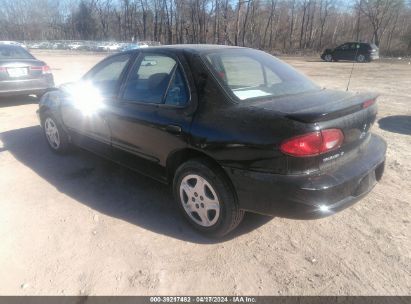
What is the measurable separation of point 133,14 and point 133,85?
70432mm

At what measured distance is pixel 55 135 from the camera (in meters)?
4.98

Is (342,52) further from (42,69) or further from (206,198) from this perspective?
(206,198)

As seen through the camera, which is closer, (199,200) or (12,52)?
(199,200)

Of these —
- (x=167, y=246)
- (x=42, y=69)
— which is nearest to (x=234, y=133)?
(x=167, y=246)

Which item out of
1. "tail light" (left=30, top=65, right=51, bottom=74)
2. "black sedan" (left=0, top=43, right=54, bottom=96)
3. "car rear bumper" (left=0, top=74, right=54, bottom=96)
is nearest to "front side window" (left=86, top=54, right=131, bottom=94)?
"black sedan" (left=0, top=43, right=54, bottom=96)

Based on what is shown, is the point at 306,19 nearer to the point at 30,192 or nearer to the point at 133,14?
the point at 133,14

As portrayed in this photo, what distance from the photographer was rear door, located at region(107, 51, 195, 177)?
119 inches

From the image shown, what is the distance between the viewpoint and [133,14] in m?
67.6

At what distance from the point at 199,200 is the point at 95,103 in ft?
6.14

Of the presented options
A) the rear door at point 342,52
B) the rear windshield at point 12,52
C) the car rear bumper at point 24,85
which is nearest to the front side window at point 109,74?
Result: the car rear bumper at point 24,85

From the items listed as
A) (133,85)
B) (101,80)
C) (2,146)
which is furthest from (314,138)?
(2,146)

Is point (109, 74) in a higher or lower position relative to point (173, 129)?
higher

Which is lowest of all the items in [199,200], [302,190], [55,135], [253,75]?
[55,135]

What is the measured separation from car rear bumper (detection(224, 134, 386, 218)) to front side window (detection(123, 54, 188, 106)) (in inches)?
34.9
